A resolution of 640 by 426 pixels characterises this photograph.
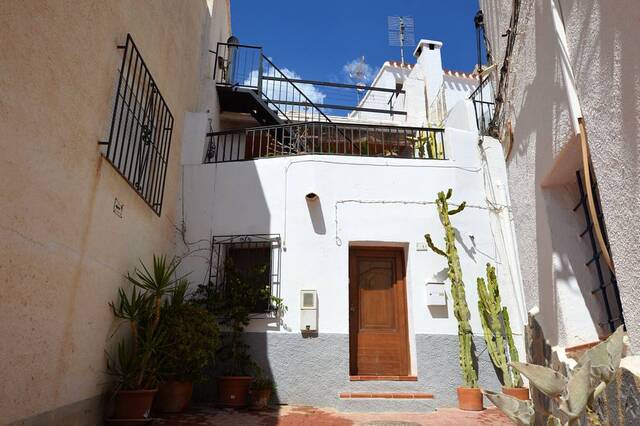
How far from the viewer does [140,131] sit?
5145 millimetres

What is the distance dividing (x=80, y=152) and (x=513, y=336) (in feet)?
19.1

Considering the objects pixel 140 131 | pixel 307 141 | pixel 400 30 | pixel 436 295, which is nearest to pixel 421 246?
pixel 436 295

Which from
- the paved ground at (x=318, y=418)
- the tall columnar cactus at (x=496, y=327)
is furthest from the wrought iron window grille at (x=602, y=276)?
the tall columnar cactus at (x=496, y=327)

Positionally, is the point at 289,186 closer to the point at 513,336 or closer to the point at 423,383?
the point at 423,383

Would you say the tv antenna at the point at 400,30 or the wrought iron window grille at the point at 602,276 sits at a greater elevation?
the tv antenna at the point at 400,30

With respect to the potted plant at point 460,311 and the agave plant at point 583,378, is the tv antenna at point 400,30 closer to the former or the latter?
the potted plant at point 460,311

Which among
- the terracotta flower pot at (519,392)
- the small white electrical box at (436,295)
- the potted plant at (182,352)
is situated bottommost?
the terracotta flower pot at (519,392)

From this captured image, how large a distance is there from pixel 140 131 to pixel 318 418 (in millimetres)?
3900

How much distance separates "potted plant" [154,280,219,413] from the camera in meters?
4.79

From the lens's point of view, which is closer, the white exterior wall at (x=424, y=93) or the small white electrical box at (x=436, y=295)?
the small white electrical box at (x=436, y=295)

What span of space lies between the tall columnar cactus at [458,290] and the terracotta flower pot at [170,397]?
11.6ft

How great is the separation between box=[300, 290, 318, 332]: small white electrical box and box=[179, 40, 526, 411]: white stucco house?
1 centimetres

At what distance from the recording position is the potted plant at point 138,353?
426 cm

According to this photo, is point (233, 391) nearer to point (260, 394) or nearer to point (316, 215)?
point (260, 394)
